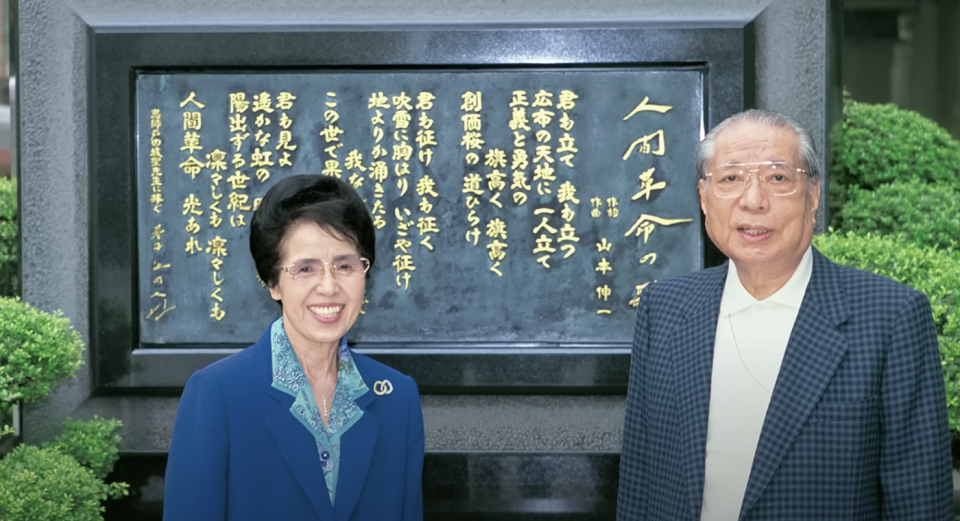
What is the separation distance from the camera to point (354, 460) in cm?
186

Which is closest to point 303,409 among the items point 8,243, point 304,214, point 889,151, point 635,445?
point 304,214

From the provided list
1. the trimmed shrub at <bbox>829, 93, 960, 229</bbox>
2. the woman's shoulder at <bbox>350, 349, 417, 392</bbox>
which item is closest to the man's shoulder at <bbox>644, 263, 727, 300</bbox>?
the woman's shoulder at <bbox>350, 349, 417, 392</bbox>

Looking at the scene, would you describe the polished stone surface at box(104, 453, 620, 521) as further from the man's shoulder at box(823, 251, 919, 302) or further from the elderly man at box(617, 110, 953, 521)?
the man's shoulder at box(823, 251, 919, 302)

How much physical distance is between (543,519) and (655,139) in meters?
1.75

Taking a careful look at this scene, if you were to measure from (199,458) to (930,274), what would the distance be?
8.80 ft

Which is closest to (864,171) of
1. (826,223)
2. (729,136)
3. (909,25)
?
(826,223)

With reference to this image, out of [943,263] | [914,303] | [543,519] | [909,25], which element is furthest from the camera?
[909,25]

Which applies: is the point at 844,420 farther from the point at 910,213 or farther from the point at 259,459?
the point at 910,213

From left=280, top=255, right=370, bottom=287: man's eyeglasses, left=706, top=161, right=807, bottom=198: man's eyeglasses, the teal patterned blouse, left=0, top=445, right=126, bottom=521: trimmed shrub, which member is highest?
left=706, top=161, right=807, bottom=198: man's eyeglasses

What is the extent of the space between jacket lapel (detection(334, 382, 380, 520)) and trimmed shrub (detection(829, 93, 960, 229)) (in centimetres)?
348

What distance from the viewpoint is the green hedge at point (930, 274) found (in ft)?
10.2

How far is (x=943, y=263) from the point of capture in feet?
11.0

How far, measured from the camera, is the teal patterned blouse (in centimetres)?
187

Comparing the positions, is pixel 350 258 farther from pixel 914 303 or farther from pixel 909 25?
pixel 909 25
